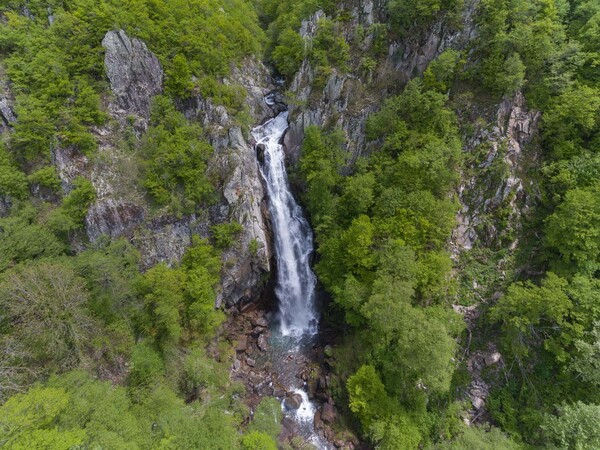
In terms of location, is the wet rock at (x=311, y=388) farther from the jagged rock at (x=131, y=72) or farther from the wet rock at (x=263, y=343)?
the jagged rock at (x=131, y=72)

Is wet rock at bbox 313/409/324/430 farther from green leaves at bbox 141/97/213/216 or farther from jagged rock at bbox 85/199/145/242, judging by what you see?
jagged rock at bbox 85/199/145/242

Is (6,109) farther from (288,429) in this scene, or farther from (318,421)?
(318,421)

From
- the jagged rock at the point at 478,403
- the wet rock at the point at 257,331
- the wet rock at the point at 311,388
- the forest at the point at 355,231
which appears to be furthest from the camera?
the wet rock at the point at 257,331

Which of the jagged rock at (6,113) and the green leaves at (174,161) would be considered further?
the green leaves at (174,161)

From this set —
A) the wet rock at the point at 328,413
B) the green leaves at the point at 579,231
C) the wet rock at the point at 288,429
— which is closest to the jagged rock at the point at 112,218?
the wet rock at the point at 288,429

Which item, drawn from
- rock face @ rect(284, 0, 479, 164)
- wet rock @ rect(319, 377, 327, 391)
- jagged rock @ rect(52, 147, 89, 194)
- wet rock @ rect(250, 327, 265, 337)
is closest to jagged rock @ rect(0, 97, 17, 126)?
jagged rock @ rect(52, 147, 89, 194)

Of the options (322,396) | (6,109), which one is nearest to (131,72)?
(6,109)
